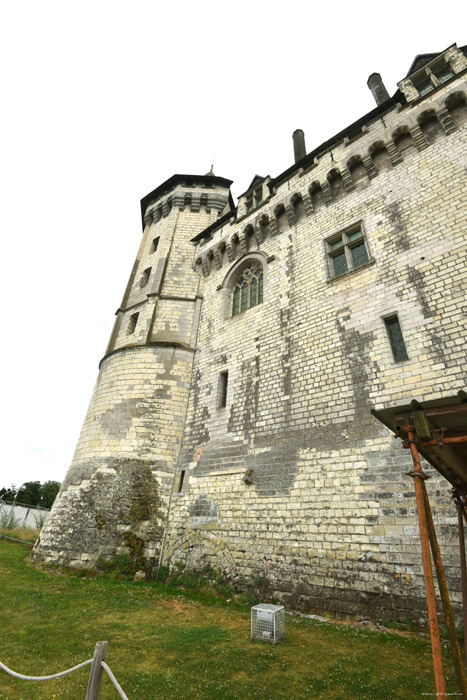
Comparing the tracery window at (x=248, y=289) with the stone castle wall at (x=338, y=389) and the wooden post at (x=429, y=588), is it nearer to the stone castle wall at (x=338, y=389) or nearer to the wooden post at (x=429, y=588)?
the stone castle wall at (x=338, y=389)

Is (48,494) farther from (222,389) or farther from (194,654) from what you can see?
(194,654)

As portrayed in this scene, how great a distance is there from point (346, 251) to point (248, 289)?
408cm

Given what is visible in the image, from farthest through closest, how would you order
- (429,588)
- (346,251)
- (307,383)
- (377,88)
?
(377,88)
(346,251)
(307,383)
(429,588)

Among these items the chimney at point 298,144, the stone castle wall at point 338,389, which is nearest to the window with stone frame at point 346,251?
the stone castle wall at point 338,389

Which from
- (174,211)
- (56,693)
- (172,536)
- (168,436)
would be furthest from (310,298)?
(174,211)

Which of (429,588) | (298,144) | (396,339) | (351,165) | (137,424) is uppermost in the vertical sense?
(298,144)

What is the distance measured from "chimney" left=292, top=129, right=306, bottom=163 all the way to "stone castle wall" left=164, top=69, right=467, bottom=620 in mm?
4053

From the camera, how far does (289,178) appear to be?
43.3 ft

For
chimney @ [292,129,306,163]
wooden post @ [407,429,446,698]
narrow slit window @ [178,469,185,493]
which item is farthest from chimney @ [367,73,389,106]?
narrow slit window @ [178,469,185,493]

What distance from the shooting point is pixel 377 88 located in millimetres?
14109

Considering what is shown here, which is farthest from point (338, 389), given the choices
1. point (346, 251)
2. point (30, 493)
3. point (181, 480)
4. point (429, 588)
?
point (30, 493)

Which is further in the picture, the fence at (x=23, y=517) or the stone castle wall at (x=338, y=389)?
the fence at (x=23, y=517)

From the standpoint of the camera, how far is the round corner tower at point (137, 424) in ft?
32.5

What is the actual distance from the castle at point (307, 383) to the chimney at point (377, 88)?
56mm
